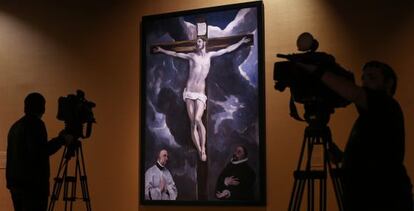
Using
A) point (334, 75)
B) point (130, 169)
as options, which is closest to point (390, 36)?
point (334, 75)

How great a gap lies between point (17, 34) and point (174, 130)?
2121 millimetres

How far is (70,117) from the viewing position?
13.9 feet

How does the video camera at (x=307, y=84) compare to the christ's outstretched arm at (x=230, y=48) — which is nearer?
the video camera at (x=307, y=84)

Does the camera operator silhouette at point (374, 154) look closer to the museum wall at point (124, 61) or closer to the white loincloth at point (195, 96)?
the museum wall at point (124, 61)

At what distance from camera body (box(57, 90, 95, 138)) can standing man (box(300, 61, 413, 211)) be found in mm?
2334

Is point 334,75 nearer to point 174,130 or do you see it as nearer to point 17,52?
point 174,130

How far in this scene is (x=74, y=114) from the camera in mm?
4270

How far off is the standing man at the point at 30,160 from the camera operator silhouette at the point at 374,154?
235 cm

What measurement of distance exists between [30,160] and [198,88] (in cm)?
151

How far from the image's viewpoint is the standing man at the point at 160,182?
4715 mm

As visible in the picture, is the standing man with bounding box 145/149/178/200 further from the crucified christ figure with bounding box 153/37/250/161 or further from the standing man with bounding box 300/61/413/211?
the standing man with bounding box 300/61/413/211

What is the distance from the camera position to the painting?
14.8 feet

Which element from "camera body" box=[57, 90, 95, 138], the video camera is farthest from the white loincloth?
the video camera

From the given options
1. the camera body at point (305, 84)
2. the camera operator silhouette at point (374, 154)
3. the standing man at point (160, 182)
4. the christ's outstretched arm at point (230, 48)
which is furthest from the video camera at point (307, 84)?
the standing man at point (160, 182)
